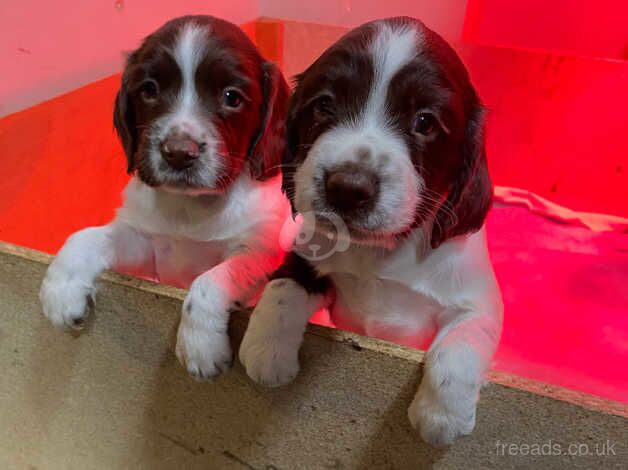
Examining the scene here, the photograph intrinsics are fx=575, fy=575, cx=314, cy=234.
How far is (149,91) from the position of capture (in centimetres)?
186

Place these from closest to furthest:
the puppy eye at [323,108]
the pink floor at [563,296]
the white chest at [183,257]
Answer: the puppy eye at [323,108] → the white chest at [183,257] → the pink floor at [563,296]

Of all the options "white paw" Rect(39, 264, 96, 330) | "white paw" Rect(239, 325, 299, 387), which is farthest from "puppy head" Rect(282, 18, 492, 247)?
"white paw" Rect(39, 264, 96, 330)

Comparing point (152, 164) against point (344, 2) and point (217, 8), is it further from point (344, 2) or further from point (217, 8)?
point (344, 2)

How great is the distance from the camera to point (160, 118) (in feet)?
5.73

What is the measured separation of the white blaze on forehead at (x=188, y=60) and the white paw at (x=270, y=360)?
776 mm

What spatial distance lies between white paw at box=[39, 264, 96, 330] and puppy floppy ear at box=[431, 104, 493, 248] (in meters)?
0.97

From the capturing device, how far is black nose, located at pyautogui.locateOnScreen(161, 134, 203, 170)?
1.67 meters

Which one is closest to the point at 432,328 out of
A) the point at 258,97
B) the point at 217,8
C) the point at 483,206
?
the point at 483,206

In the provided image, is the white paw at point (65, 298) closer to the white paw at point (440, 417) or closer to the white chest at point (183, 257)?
the white chest at point (183, 257)

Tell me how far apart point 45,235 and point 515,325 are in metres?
2.20

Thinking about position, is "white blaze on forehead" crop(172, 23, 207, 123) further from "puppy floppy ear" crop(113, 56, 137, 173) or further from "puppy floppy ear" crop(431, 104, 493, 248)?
Result: "puppy floppy ear" crop(431, 104, 493, 248)

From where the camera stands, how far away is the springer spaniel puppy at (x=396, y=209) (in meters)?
1.30

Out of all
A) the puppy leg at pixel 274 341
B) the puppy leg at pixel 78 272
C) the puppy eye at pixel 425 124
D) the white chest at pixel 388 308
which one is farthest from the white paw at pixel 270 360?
the puppy eye at pixel 425 124

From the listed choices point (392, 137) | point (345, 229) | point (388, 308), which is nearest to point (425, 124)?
point (392, 137)
